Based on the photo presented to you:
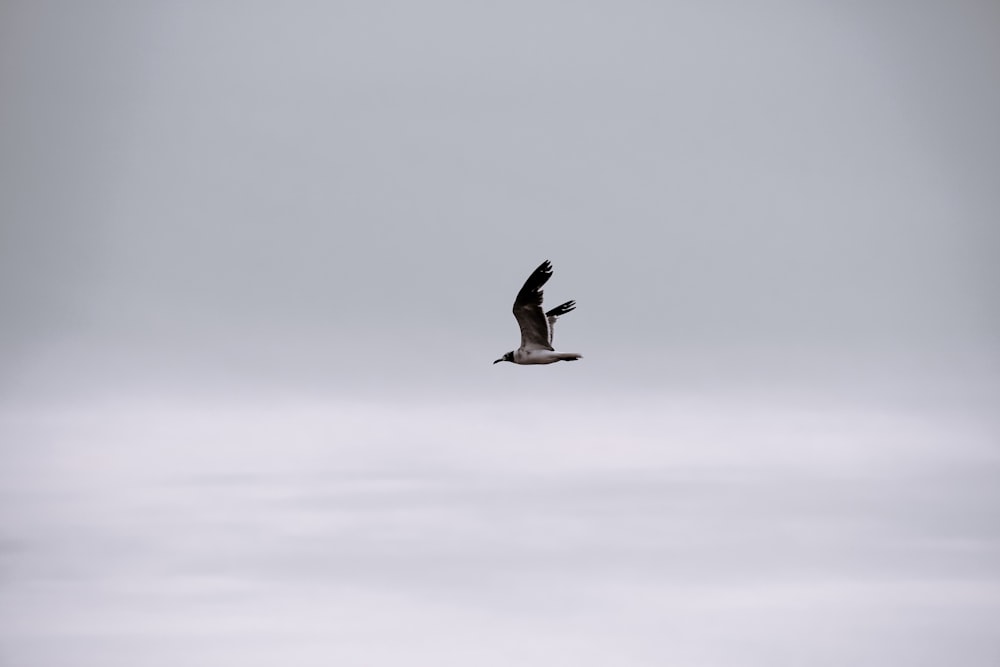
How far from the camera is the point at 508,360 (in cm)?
6244

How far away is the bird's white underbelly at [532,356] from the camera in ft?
202

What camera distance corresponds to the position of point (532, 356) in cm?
6175

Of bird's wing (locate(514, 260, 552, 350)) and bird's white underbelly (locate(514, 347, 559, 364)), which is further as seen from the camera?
bird's white underbelly (locate(514, 347, 559, 364))

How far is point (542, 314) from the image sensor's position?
6044 cm

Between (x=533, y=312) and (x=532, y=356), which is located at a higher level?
(x=533, y=312)

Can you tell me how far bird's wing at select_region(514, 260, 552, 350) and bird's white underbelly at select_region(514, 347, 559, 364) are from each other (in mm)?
182

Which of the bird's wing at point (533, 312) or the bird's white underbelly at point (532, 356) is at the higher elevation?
the bird's wing at point (533, 312)

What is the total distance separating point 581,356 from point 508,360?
4.46 meters

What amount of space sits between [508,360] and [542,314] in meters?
3.06

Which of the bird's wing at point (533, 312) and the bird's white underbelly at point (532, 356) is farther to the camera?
the bird's white underbelly at point (532, 356)

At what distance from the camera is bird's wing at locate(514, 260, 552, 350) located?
Result: 59781mm

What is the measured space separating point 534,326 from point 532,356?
135 cm

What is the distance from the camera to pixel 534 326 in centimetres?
6119

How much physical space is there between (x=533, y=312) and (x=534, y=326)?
86cm
